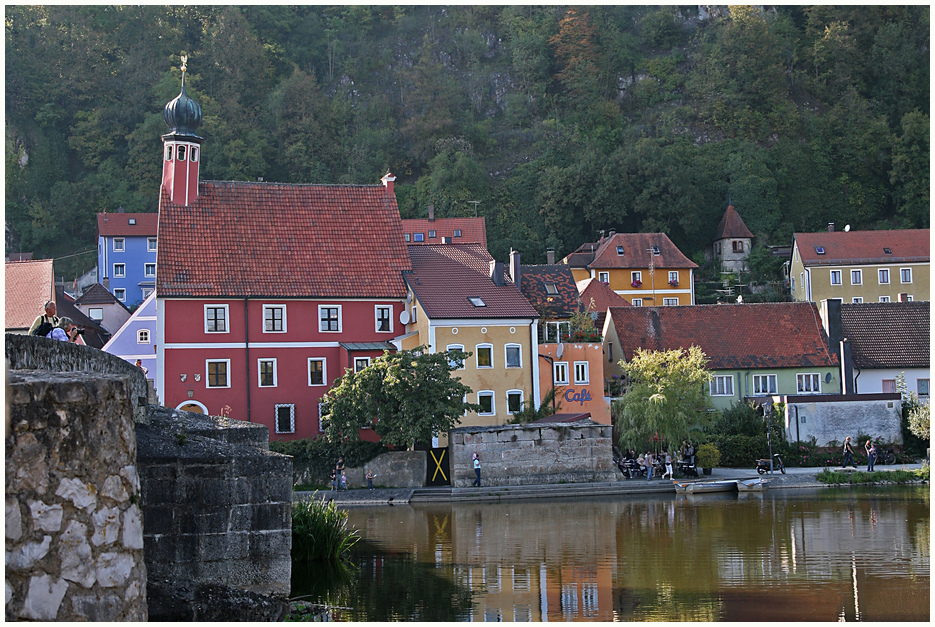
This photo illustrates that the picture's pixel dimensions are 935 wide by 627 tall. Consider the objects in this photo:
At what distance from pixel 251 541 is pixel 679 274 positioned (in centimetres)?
6566

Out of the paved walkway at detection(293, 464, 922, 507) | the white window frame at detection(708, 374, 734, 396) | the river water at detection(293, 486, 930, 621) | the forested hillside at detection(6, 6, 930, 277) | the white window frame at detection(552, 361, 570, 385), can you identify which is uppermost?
the forested hillside at detection(6, 6, 930, 277)

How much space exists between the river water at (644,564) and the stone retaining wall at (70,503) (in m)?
8.49

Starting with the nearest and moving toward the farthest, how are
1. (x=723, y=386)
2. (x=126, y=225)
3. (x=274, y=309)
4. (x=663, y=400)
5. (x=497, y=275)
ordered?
(x=663, y=400) → (x=274, y=309) → (x=497, y=275) → (x=723, y=386) → (x=126, y=225)

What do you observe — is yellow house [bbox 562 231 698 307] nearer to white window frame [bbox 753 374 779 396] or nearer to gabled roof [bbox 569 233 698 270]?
gabled roof [bbox 569 233 698 270]

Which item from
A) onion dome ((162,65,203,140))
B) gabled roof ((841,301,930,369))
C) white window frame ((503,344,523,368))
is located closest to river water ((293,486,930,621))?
white window frame ((503,344,523,368))

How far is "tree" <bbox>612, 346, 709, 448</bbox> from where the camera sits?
134 ft

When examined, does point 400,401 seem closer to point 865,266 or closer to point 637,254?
point 637,254

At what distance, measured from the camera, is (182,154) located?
47.9m

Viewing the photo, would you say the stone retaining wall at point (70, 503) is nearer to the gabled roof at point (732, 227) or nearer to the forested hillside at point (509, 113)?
the forested hillside at point (509, 113)

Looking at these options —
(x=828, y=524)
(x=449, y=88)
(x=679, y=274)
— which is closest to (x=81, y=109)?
(x=449, y=88)

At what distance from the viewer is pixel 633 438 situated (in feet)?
136

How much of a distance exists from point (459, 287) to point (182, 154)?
14.1m

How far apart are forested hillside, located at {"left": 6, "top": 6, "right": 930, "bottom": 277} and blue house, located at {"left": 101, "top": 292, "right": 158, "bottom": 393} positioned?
43783 millimetres

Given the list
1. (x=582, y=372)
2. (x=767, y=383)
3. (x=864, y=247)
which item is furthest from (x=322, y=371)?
(x=864, y=247)
